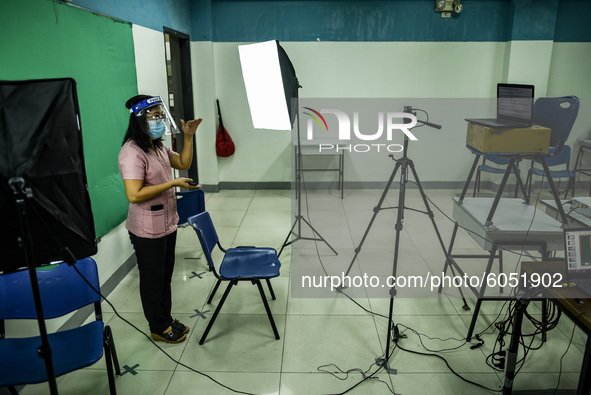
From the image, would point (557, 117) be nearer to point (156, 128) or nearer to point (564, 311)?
point (564, 311)

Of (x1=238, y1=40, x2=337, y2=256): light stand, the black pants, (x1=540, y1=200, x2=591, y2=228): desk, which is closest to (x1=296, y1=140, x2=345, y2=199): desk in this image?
(x1=238, y1=40, x2=337, y2=256): light stand

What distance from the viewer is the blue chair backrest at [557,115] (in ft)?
12.6

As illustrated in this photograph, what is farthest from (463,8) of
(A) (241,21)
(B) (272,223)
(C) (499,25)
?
(B) (272,223)

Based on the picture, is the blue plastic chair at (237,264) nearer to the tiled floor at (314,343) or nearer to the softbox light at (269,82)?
the tiled floor at (314,343)

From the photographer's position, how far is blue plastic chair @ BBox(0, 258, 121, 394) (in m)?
1.78

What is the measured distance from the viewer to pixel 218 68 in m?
5.86

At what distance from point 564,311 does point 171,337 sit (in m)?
2.13

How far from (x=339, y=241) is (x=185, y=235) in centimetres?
162

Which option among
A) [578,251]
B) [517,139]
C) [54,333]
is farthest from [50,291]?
[517,139]

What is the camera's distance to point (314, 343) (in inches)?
105

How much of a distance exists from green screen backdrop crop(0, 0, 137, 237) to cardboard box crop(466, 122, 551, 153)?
2623mm

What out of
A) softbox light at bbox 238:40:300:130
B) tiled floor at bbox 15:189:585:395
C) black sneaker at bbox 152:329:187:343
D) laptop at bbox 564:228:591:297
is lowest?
tiled floor at bbox 15:189:585:395

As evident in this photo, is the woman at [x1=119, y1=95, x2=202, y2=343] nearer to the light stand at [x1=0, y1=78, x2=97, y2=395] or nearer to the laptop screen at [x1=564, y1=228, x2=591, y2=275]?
the light stand at [x1=0, y1=78, x2=97, y2=395]

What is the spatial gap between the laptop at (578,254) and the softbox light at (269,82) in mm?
1629
